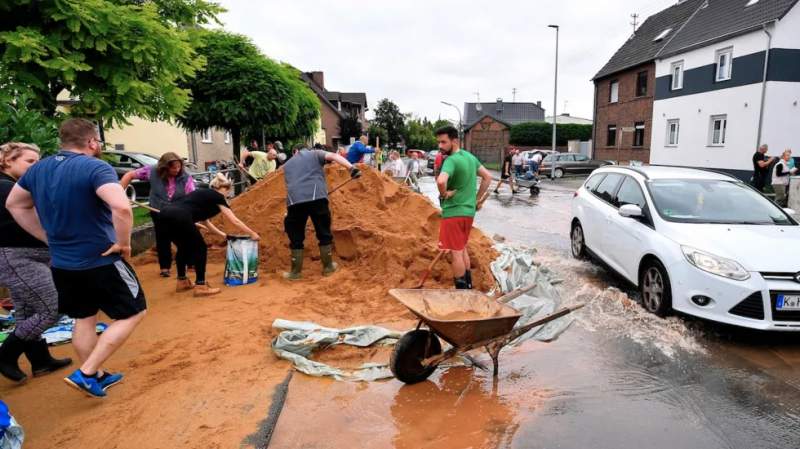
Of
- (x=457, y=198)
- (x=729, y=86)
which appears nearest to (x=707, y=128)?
(x=729, y=86)

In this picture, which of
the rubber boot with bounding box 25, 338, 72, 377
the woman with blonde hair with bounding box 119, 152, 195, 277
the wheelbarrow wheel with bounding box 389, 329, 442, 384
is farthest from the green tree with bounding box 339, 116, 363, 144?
the wheelbarrow wheel with bounding box 389, 329, 442, 384

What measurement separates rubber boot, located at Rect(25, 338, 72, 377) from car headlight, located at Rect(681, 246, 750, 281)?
5.63 m

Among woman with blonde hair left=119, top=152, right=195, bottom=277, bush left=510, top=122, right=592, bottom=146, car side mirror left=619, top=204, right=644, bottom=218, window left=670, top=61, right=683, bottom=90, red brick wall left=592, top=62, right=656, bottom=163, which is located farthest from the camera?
bush left=510, top=122, right=592, bottom=146

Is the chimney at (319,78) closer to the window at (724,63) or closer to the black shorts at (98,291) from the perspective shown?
the window at (724,63)

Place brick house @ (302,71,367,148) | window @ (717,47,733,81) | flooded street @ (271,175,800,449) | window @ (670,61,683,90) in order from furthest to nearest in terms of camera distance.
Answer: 1. brick house @ (302,71,367,148)
2. window @ (670,61,683,90)
3. window @ (717,47,733,81)
4. flooded street @ (271,175,800,449)

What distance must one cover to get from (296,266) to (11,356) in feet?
10.4

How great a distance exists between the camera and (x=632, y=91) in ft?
94.6

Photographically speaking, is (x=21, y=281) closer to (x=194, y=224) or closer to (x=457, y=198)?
(x=194, y=224)

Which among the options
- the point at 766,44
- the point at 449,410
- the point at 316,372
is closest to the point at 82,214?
the point at 316,372

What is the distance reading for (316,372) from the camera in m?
3.87

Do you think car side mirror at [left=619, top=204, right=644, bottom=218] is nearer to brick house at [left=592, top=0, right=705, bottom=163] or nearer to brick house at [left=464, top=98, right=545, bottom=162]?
brick house at [left=592, top=0, right=705, bottom=163]

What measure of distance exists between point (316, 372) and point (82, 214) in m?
2.01

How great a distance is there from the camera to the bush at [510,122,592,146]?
139 ft

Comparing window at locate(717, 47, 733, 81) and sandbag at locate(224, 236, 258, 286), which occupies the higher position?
window at locate(717, 47, 733, 81)
